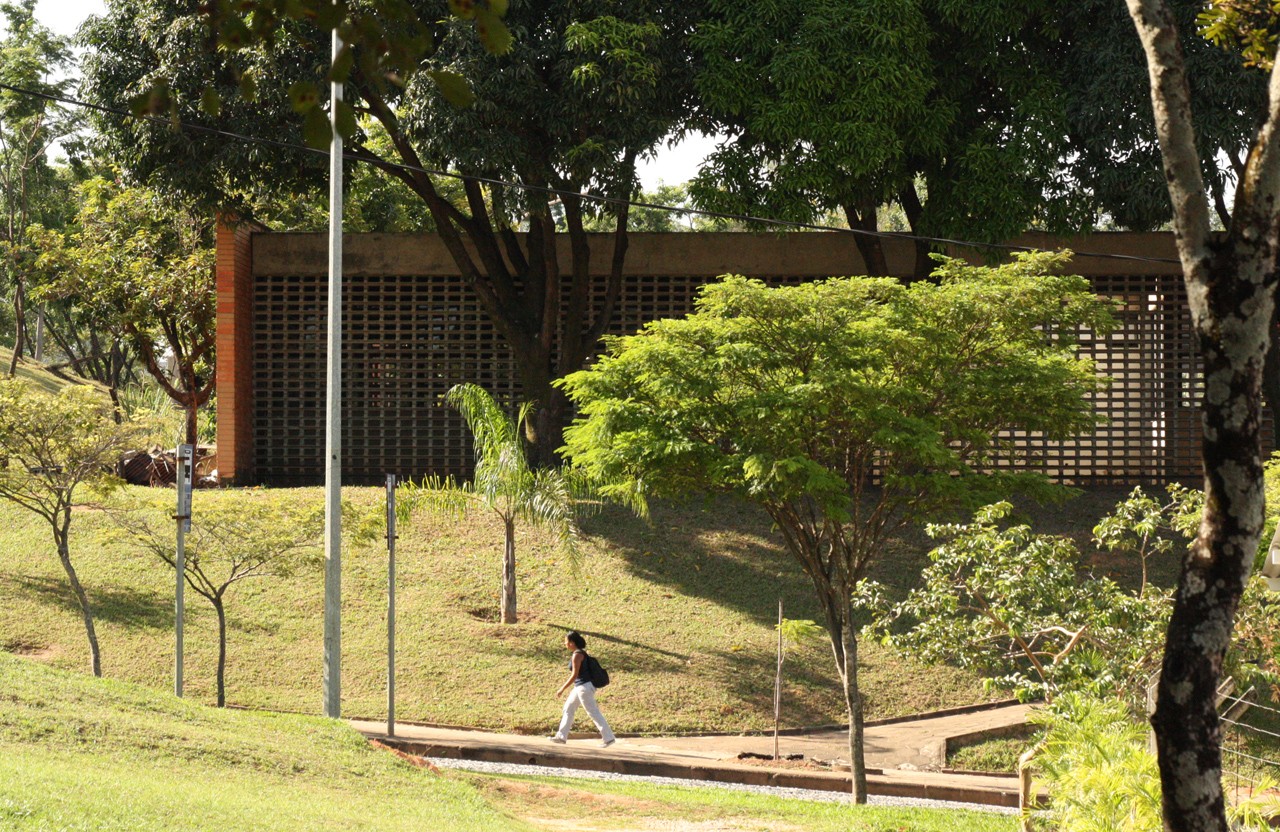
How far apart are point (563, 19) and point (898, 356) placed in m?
9.28

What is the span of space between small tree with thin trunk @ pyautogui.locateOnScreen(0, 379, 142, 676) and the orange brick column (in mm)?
8393

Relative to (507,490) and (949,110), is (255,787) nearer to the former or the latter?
(507,490)

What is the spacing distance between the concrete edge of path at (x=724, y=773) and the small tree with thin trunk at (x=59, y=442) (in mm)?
5027

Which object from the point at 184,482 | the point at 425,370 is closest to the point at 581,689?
the point at 184,482

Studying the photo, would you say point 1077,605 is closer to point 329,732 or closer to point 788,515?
point 788,515

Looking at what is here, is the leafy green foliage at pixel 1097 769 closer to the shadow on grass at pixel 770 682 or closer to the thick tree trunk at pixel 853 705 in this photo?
the thick tree trunk at pixel 853 705

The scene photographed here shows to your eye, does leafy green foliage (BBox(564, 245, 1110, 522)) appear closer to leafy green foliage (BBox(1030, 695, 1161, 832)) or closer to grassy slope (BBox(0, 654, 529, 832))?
grassy slope (BBox(0, 654, 529, 832))

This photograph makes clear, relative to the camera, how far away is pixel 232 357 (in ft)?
83.1

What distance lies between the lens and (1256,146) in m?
4.62

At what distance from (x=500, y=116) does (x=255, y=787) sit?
1224cm

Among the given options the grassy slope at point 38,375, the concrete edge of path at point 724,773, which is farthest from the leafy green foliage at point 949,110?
the grassy slope at point 38,375

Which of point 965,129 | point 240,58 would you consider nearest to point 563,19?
point 240,58

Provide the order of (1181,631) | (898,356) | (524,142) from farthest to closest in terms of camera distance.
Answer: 1. (524,142)
2. (898,356)
3. (1181,631)

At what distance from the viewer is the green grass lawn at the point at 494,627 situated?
1652cm
